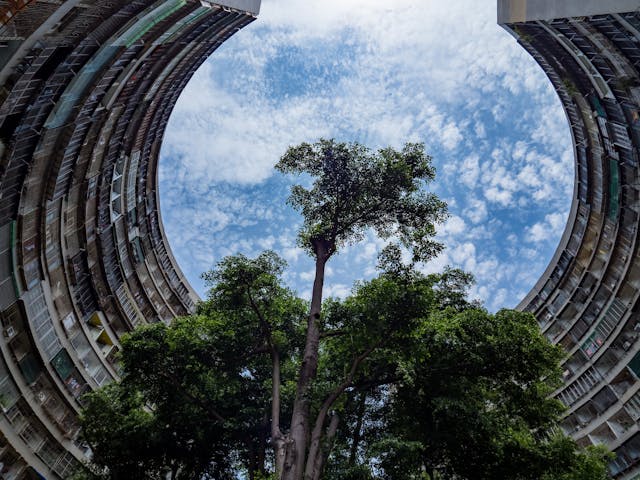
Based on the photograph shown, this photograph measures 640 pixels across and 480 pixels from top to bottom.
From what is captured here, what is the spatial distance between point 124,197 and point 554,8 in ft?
82.7

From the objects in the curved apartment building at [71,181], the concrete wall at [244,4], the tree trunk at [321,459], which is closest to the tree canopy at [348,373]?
the tree trunk at [321,459]

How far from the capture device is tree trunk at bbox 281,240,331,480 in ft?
30.3

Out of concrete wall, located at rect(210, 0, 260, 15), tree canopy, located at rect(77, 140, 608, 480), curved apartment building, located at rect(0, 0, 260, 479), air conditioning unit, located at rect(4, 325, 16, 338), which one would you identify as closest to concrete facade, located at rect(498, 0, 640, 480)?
tree canopy, located at rect(77, 140, 608, 480)

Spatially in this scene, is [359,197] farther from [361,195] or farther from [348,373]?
[348,373]

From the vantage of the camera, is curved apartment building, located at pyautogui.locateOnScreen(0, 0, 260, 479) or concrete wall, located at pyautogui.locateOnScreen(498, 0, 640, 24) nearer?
curved apartment building, located at pyautogui.locateOnScreen(0, 0, 260, 479)

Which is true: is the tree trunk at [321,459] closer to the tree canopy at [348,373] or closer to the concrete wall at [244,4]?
the tree canopy at [348,373]

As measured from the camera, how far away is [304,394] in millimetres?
10562

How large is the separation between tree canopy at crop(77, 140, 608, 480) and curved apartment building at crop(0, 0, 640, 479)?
14.2 ft

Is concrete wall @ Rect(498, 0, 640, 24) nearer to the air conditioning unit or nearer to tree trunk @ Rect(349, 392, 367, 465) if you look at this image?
tree trunk @ Rect(349, 392, 367, 465)

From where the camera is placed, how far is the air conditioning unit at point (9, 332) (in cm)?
1540

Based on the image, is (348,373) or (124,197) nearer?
(348,373)

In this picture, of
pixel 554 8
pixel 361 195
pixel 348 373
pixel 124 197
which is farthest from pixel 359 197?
pixel 124 197

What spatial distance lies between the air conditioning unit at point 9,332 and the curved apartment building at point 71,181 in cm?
6

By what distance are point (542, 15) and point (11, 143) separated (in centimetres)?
2283
